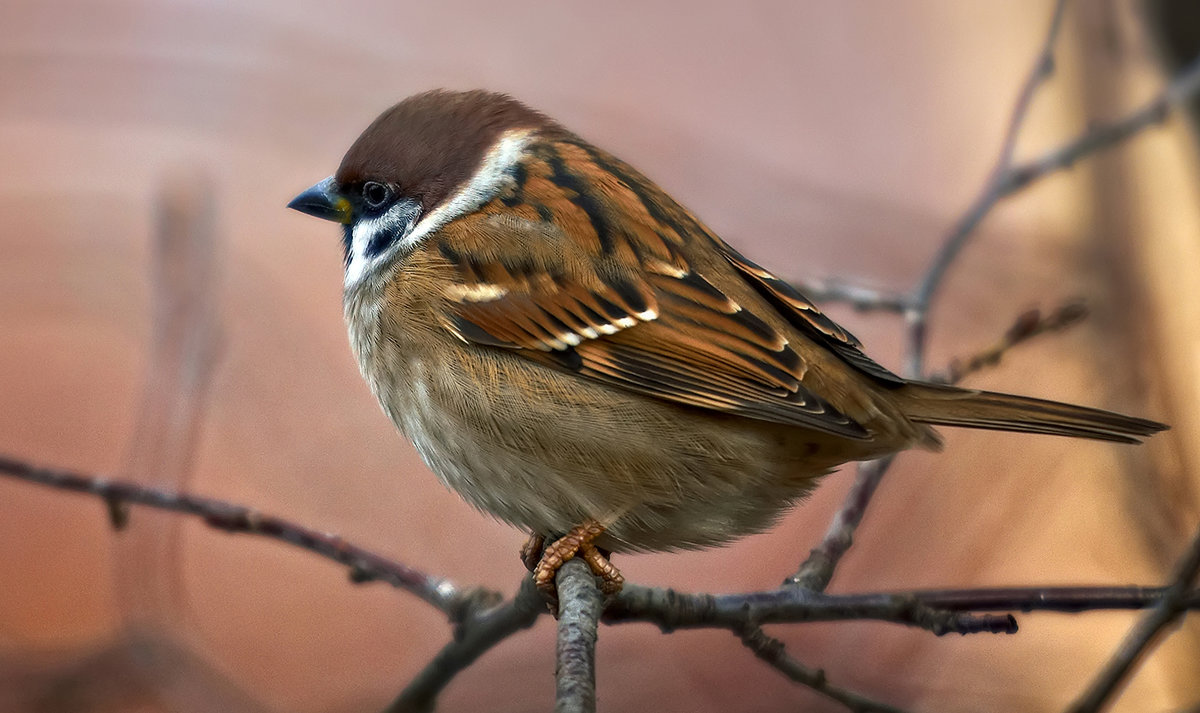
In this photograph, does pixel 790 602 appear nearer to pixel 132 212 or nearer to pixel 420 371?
pixel 420 371

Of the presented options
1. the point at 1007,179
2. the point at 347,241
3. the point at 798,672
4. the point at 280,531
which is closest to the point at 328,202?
the point at 347,241

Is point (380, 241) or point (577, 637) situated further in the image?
point (380, 241)

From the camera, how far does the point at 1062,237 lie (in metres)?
4.12

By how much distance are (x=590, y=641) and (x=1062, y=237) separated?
121 inches

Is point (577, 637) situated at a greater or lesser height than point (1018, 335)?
lesser

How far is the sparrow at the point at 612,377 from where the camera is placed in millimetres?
2250

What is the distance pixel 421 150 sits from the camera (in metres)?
2.66

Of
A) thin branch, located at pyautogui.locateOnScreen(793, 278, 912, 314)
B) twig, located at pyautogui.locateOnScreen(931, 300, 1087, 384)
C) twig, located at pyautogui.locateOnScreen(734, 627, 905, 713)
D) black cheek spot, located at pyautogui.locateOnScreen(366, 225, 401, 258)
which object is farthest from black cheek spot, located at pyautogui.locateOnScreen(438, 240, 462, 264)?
twig, located at pyautogui.locateOnScreen(931, 300, 1087, 384)

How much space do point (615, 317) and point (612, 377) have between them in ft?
0.43

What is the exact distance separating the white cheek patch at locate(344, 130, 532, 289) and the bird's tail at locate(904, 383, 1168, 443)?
0.99 m

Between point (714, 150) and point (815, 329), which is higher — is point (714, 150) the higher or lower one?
the higher one

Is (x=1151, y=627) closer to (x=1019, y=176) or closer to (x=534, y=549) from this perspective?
(x=534, y=549)

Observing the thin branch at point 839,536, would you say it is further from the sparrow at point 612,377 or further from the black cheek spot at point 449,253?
the black cheek spot at point 449,253

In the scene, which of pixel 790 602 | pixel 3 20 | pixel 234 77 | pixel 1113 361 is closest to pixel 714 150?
pixel 1113 361
